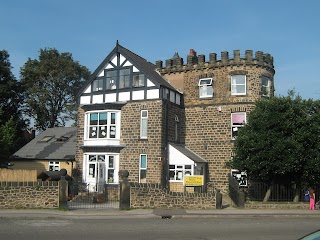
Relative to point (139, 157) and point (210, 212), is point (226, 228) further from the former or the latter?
point (139, 157)

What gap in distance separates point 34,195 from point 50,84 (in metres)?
35.5

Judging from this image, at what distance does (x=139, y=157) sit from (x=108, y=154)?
2.55m

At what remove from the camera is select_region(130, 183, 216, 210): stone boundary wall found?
21.2 meters

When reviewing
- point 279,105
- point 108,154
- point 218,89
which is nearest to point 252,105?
point 218,89

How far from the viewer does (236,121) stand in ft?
97.0

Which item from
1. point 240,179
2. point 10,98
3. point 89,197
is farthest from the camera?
point 10,98


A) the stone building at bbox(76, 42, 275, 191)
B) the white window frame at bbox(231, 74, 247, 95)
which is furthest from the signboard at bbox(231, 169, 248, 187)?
the white window frame at bbox(231, 74, 247, 95)

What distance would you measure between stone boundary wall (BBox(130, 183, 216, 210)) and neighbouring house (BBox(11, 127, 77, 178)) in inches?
558

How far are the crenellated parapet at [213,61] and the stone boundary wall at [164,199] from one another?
39.7ft

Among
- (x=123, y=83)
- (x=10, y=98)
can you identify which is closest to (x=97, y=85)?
(x=123, y=83)

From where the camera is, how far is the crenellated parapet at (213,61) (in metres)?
29.8

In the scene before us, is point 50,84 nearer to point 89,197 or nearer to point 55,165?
point 55,165

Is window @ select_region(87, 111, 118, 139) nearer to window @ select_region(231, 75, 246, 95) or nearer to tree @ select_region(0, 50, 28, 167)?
window @ select_region(231, 75, 246, 95)

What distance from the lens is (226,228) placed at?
14.6m
